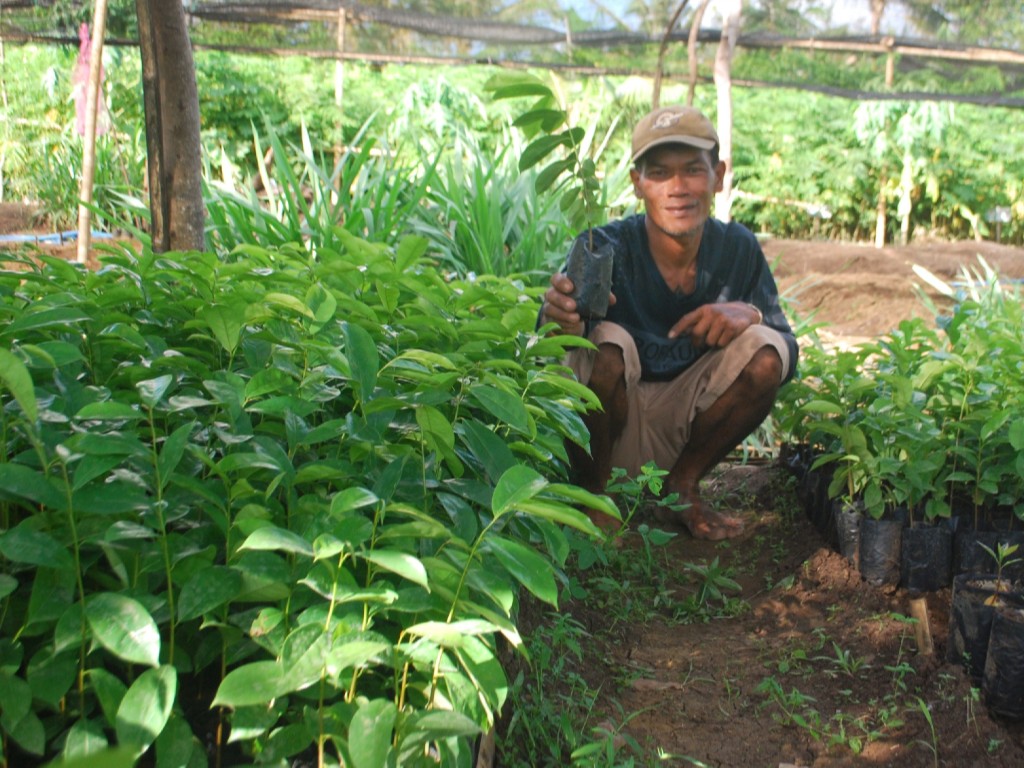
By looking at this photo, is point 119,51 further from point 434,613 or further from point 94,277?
point 434,613

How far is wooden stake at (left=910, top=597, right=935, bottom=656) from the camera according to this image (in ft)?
8.00

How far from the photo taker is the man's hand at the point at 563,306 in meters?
2.86

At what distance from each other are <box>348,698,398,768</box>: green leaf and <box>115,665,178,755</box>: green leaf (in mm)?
187

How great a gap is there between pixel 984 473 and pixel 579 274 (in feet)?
3.96

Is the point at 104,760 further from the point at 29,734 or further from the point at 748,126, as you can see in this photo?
the point at 748,126

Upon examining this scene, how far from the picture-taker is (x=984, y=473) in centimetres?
271

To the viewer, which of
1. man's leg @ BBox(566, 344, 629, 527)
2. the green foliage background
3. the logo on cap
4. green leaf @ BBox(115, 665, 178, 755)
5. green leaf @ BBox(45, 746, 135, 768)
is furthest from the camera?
the green foliage background

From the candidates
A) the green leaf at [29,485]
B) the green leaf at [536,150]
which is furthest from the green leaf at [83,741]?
the green leaf at [536,150]

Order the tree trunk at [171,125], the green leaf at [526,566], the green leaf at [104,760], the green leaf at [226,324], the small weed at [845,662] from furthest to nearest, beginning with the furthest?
the tree trunk at [171,125] < the small weed at [845,662] < the green leaf at [226,324] < the green leaf at [526,566] < the green leaf at [104,760]

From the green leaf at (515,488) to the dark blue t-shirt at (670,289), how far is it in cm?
231

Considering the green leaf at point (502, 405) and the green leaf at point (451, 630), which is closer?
the green leaf at point (451, 630)

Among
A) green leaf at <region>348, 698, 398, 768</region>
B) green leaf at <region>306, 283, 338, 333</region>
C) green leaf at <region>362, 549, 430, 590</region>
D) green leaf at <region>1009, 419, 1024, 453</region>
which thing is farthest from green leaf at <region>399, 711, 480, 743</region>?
green leaf at <region>1009, 419, 1024, 453</region>

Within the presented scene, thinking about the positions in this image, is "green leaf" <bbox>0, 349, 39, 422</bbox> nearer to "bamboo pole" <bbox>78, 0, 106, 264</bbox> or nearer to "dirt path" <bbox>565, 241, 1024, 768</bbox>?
"dirt path" <bbox>565, 241, 1024, 768</bbox>

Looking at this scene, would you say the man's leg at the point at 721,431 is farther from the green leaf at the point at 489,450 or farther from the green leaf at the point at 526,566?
the green leaf at the point at 526,566
